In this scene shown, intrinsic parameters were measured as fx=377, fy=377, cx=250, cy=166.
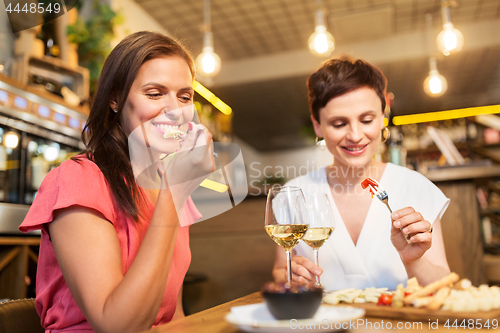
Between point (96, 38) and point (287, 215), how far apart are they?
8.61 feet

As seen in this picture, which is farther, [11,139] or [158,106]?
[11,139]

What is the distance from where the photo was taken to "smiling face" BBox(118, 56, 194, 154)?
0.89m

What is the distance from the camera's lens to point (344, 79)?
1148 millimetres

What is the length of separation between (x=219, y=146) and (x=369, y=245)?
55 cm

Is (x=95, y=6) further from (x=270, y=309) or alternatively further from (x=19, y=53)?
(x=270, y=309)

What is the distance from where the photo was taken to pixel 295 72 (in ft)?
15.2

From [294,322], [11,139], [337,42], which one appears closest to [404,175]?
[294,322]

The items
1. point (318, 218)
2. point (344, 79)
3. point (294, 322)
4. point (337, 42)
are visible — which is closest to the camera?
point (294, 322)

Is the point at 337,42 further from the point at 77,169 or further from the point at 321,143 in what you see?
the point at 77,169

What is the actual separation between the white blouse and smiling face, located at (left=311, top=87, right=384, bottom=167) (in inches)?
4.1

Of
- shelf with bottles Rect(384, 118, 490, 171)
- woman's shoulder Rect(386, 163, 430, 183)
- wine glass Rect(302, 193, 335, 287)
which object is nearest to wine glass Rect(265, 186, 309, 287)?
wine glass Rect(302, 193, 335, 287)

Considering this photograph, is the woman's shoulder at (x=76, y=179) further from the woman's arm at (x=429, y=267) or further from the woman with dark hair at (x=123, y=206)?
the woman's arm at (x=429, y=267)

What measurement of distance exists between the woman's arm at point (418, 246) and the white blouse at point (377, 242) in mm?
76

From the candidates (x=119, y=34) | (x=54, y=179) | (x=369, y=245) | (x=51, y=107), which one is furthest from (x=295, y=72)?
(x=54, y=179)
